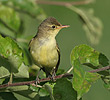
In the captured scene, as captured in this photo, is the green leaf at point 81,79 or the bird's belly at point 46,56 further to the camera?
the bird's belly at point 46,56

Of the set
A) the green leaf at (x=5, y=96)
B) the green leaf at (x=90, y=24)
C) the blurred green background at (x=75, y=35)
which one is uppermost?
the green leaf at (x=90, y=24)

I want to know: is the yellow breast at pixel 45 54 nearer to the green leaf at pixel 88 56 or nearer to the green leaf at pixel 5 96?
the green leaf at pixel 5 96

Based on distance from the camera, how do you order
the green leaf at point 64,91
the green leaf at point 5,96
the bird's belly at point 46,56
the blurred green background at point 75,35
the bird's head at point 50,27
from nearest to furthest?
the green leaf at point 64,91 → the green leaf at point 5,96 → the bird's belly at point 46,56 → the bird's head at point 50,27 → the blurred green background at point 75,35

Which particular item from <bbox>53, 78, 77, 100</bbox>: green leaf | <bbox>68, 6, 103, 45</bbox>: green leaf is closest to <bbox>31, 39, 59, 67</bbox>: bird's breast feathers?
<bbox>68, 6, 103, 45</bbox>: green leaf

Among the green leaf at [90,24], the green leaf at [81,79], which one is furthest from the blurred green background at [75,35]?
the green leaf at [81,79]

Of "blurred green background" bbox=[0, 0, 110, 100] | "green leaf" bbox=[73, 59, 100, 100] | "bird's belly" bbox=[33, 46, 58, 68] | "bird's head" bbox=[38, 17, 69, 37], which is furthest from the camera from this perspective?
"blurred green background" bbox=[0, 0, 110, 100]

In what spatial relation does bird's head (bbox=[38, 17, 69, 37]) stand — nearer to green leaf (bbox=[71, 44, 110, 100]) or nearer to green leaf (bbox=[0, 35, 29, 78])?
green leaf (bbox=[0, 35, 29, 78])

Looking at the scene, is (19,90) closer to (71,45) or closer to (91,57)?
(91,57)

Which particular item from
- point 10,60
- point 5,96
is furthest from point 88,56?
point 5,96
